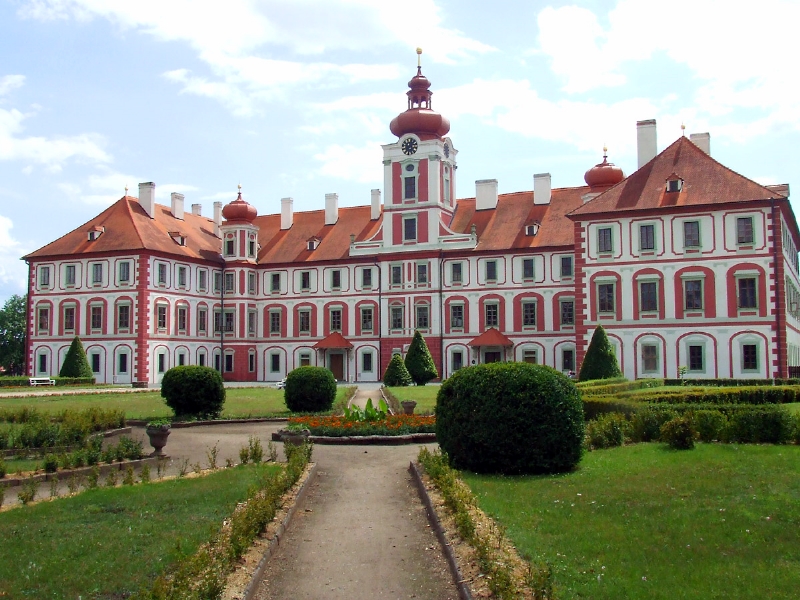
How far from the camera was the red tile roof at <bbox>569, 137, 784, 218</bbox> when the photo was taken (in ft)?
127

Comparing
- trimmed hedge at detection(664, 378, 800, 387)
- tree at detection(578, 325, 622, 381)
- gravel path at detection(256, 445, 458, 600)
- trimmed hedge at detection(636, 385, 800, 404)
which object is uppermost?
tree at detection(578, 325, 622, 381)

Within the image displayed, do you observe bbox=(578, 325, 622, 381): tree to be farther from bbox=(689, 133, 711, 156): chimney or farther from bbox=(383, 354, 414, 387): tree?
bbox=(689, 133, 711, 156): chimney

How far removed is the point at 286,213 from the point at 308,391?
3634cm

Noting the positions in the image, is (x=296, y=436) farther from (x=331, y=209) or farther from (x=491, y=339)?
(x=331, y=209)

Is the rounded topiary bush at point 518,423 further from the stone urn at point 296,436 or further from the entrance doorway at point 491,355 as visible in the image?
the entrance doorway at point 491,355

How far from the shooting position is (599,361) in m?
35.9

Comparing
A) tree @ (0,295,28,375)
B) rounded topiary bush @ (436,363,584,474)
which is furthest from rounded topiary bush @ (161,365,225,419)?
tree @ (0,295,28,375)

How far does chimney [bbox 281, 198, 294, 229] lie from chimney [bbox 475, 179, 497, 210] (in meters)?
14.1

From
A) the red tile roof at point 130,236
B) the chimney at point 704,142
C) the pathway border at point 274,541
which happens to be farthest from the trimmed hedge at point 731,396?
the red tile roof at point 130,236

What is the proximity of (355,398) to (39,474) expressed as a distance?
65.8 feet

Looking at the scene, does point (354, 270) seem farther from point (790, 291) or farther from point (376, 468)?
point (376, 468)

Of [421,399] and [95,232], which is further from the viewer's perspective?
[95,232]

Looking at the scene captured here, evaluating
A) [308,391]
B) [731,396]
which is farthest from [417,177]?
[731,396]

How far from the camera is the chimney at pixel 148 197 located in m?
53.8
